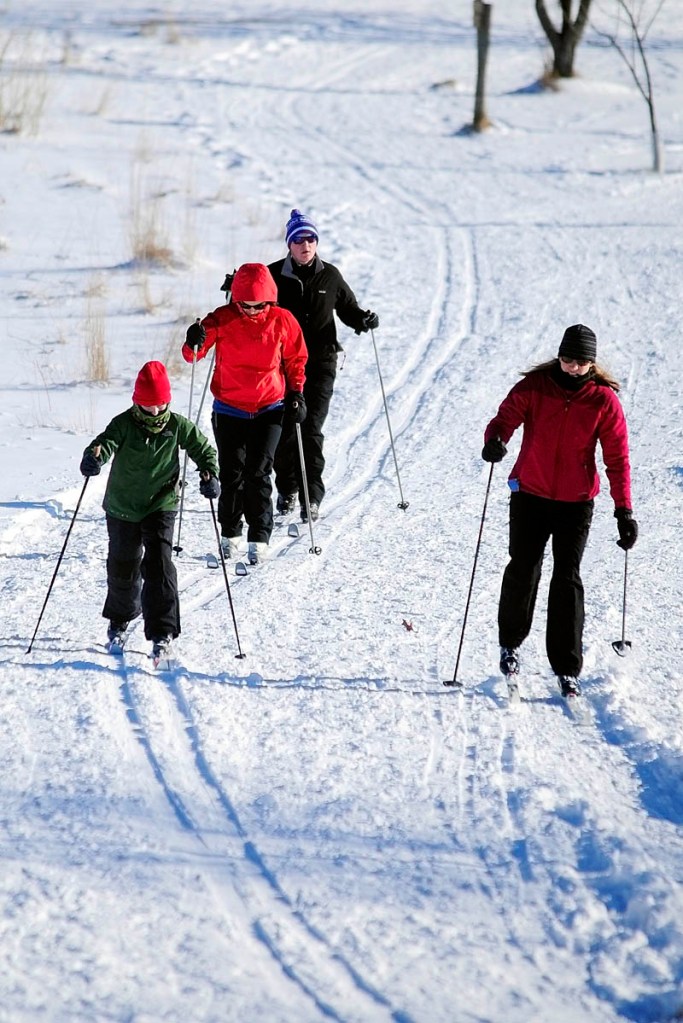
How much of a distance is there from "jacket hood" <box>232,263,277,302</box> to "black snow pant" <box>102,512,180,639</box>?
1.61 m

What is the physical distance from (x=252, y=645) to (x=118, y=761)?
1341mm

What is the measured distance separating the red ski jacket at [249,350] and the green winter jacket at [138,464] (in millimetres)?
1287

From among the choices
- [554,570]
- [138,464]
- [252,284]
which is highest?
[252,284]

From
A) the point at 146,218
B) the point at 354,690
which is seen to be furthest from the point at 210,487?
the point at 146,218

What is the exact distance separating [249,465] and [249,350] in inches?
28.2

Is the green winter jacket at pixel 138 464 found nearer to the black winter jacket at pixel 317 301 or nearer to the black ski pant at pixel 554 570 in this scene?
Result: the black ski pant at pixel 554 570

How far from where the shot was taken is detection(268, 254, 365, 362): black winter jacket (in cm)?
761

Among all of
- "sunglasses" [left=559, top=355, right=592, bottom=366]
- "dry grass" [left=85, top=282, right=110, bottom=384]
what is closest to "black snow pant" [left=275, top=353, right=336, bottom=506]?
"sunglasses" [left=559, top=355, right=592, bottom=366]

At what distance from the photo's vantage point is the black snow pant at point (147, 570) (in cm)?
578

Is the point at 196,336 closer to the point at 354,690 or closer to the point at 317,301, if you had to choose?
the point at 317,301

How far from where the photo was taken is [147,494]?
572 cm

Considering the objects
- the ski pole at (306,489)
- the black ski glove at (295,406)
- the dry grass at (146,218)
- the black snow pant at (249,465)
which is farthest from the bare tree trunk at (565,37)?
the black snow pant at (249,465)

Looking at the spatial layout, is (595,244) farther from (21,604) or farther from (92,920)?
(92,920)

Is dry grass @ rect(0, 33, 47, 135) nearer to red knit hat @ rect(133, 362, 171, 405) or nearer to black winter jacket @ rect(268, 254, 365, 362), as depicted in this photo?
black winter jacket @ rect(268, 254, 365, 362)
